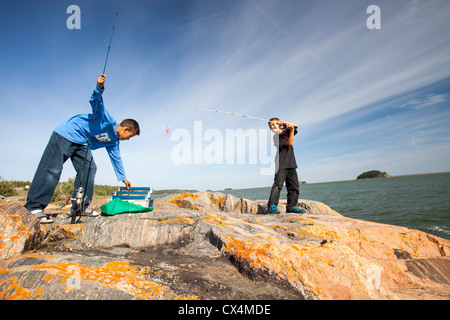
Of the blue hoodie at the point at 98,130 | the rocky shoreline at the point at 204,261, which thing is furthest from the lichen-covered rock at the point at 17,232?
the blue hoodie at the point at 98,130

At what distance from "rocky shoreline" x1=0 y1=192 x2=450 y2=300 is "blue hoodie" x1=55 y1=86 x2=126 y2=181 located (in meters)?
1.67

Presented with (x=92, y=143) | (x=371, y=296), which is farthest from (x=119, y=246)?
(x=371, y=296)

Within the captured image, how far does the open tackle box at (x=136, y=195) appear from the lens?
438 cm

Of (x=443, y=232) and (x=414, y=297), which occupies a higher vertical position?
(x=414, y=297)

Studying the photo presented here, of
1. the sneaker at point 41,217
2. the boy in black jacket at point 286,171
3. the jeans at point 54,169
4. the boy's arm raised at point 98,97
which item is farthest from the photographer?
the boy in black jacket at point 286,171

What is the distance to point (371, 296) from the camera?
2154mm

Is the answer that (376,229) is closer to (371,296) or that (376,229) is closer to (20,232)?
(371,296)

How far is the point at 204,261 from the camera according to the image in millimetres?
2727

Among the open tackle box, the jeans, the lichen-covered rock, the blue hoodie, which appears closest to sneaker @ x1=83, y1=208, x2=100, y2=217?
the jeans

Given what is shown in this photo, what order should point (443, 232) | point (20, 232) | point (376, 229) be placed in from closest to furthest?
point (20, 232), point (376, 229), point (443, 232)

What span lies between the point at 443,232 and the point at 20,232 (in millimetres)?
13062

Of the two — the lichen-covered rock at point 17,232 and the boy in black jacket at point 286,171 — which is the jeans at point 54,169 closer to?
the lichen-covered rock at point 17,232

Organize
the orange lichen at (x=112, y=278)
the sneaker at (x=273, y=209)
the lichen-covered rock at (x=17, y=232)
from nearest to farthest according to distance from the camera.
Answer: the orange lichen at (x=112, y=278) < the lichen-covered rock at (x=17, y=232) < the sneaker at (x=273, y=209)

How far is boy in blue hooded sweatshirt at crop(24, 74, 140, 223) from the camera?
11.9ft
